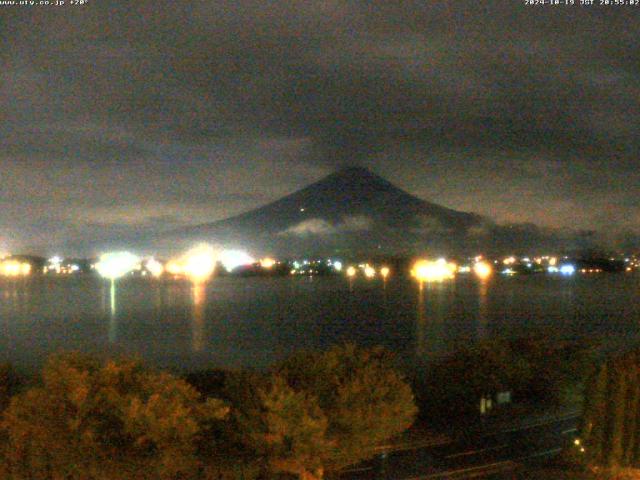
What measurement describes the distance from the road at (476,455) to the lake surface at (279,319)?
18703mm

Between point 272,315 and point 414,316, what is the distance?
10340mm

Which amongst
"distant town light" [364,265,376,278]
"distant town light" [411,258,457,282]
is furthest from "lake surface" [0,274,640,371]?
"distant town light" [364,265,376,278]

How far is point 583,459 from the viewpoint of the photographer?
31.0 ft

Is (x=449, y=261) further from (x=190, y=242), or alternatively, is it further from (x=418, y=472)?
(x=418, y=472)

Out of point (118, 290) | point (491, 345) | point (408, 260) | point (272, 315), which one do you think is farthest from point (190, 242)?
point (491, 345)

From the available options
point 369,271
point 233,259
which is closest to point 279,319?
point 369,271

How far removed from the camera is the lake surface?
39156 millimetres

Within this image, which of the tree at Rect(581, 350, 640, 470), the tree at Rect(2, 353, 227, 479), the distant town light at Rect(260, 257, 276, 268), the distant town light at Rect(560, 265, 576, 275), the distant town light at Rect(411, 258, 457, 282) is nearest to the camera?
the tree at Rect(2, 353, 227, 479)

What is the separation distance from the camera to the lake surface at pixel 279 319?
39.2 meters

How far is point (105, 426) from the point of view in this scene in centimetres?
755

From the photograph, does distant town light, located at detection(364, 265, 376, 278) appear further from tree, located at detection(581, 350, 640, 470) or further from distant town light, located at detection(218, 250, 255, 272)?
tree, located at detection(581, 350, 640, 470)

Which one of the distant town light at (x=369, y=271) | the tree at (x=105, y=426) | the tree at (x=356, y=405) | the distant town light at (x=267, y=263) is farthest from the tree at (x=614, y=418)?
the distant town light at (x=267, y=263)

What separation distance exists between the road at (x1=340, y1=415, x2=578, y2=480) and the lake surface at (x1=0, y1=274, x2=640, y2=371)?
1870 cm

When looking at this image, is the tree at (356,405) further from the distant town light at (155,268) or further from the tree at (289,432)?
the distant town light at (155,268)
